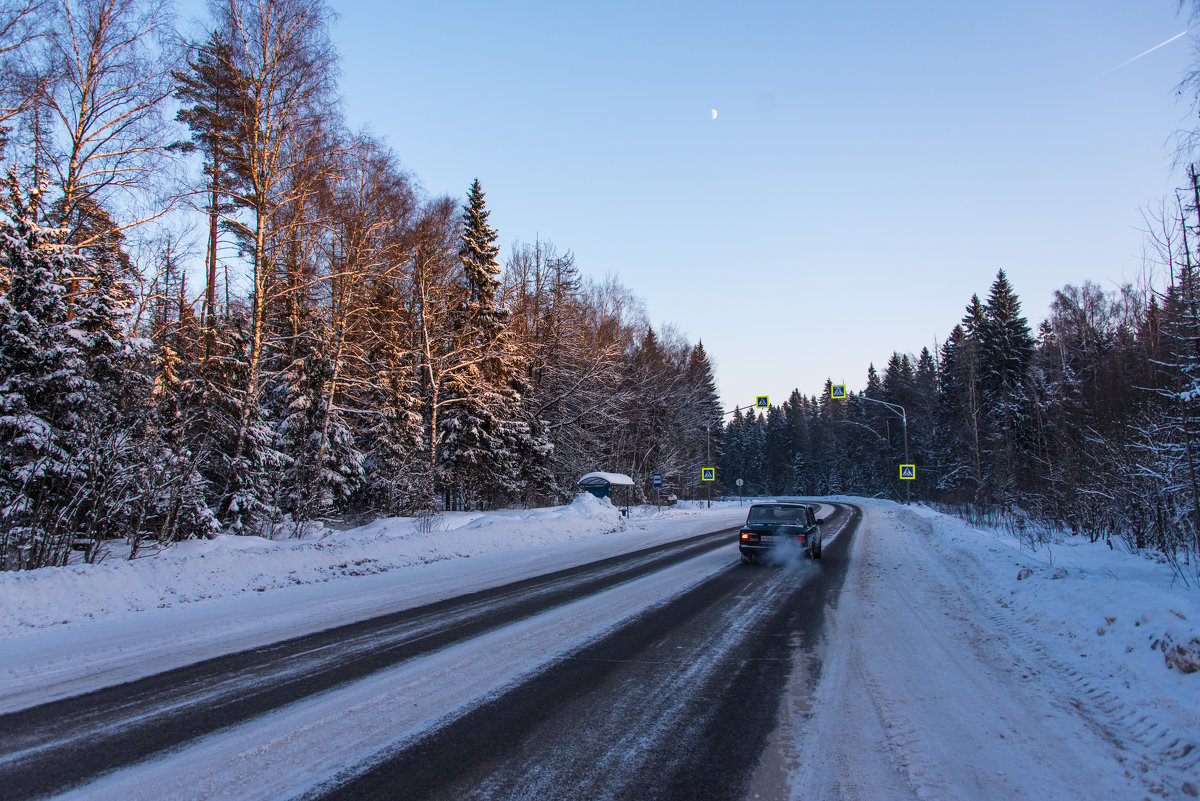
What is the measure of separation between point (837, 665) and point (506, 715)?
3.38 metres

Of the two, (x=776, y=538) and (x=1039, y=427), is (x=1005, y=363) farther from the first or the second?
(x=776, y=538)

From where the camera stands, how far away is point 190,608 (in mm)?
8555

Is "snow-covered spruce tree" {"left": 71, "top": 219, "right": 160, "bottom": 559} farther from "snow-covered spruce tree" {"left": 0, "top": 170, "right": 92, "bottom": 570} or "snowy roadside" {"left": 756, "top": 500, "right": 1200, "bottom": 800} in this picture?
"snowy roadside" {"left": 756, "top": 500, "right": 1200, "bottom": 800}

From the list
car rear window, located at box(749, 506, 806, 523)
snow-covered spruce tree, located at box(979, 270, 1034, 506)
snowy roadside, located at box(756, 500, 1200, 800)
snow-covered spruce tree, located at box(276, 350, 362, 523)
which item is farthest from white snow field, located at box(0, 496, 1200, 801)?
snow-covered spruce tree, located at box(979, 270, 1034, 506)

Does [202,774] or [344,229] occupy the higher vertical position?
[344,229]

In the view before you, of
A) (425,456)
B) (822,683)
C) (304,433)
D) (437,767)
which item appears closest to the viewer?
(437,767)

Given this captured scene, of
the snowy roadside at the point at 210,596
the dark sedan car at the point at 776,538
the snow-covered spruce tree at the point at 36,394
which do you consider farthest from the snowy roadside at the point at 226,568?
the dark sedan car at the point at 776,538

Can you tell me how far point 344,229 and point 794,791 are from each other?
23189 mm

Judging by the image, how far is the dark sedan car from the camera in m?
13.7

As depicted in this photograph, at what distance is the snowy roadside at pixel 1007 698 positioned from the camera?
356 centimetres

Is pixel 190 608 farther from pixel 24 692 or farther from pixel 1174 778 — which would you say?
pixel 1174 778

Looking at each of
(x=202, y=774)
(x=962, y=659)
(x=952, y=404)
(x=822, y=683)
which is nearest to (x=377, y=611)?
(x=202, y=774)

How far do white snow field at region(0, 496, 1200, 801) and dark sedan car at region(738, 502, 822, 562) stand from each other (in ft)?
6.51

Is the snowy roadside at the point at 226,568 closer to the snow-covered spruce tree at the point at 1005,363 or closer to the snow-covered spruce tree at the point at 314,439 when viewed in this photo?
the snow-covered spruce tree at the point at 314,439
